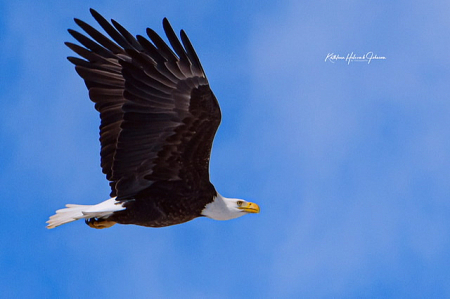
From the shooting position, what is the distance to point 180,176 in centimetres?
1149

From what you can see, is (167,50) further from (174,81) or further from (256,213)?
(256,213)

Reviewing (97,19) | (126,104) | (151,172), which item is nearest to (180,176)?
(151,172)

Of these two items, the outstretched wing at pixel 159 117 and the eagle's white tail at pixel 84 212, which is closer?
the outstretched wing at pixel 159 117

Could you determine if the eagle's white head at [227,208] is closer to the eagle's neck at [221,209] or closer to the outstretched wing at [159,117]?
the eagle's neck at [221,209]

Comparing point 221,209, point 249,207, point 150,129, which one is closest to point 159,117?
point 150,129

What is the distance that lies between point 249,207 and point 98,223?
6.02ft

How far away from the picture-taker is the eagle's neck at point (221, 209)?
1171 cm

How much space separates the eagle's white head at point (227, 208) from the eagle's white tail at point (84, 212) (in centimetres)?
104

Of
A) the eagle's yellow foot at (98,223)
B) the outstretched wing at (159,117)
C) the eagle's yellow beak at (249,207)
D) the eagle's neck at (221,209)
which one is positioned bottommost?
the eagle's yellow foot at (98,223)

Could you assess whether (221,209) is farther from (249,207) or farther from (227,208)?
(249,207)

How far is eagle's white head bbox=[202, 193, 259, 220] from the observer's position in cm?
1173

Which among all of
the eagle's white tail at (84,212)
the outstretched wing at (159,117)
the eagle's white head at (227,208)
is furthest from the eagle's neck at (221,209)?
the eagle's white tail at (84,212)

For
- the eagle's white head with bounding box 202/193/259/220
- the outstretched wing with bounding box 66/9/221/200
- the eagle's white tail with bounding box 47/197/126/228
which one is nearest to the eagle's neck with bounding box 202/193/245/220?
the eagle's white head with bounding box 202/193/259/220

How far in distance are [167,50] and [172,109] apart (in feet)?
2.19
